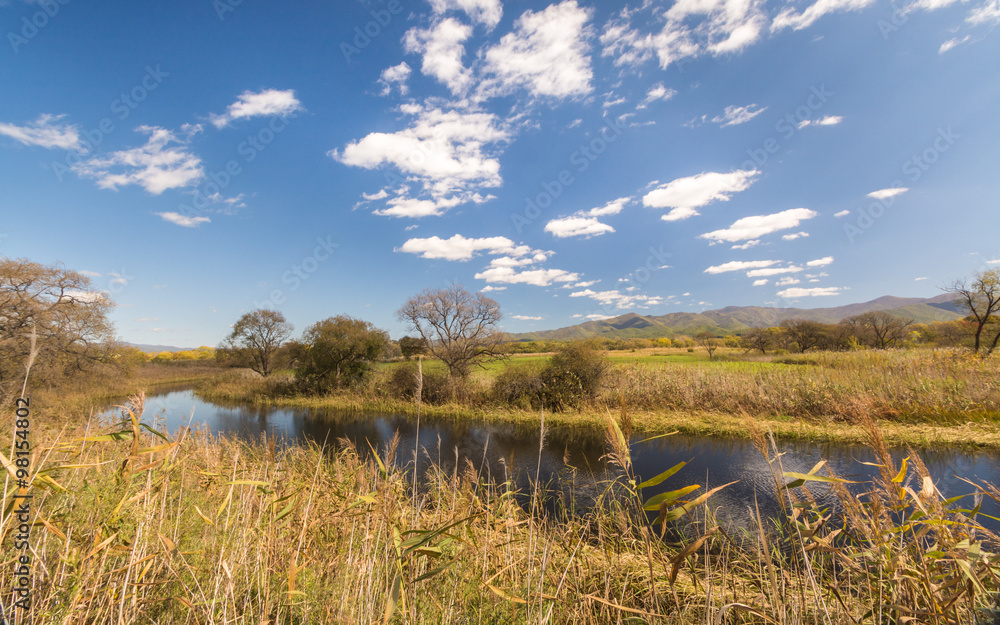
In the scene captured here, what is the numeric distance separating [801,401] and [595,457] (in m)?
10.4

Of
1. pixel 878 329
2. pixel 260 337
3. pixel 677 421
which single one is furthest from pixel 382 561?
pixel 878 329

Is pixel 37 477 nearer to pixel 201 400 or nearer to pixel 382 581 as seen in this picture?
pixel 382 581

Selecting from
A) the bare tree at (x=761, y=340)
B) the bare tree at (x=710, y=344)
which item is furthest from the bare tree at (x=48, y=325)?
the bare tree at (x=761, y=340)

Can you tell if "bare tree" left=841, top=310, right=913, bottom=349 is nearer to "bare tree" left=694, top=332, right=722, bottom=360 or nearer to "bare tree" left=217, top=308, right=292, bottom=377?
"bare tree" left=694, top=332, right=722, bottom=360

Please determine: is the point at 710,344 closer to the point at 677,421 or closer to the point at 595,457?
the point at 677,421

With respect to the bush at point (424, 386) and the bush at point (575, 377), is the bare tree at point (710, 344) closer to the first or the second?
the bush at point (575, 377)

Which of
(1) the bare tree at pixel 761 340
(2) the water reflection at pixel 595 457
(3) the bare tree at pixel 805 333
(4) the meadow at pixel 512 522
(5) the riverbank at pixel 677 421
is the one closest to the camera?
(4) the meadow at pixel 512 522

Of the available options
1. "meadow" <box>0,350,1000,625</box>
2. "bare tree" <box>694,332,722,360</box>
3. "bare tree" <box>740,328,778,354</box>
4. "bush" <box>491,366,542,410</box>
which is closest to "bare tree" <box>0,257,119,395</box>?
"meadow" <box>0,350,1000,625</box>

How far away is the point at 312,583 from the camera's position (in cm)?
283

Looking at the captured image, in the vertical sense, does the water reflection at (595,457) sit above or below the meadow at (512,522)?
below

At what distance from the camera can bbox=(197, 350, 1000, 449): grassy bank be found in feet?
42.8

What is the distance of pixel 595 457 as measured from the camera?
13.1 meters

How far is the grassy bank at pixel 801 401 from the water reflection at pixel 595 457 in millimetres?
944

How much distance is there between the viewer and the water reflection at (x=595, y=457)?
28.8ft
